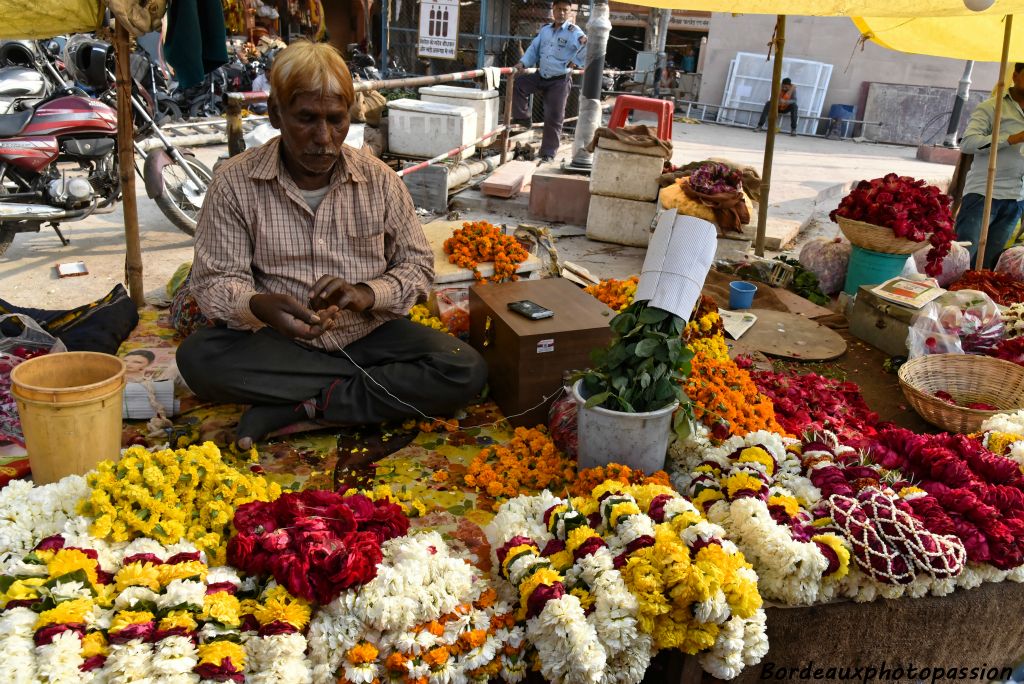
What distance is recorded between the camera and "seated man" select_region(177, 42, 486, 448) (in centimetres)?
277

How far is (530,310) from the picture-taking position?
10.4 ft

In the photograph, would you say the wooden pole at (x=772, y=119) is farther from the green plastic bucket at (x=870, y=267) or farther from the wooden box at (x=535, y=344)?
the wooden box at (x=535, y=344)

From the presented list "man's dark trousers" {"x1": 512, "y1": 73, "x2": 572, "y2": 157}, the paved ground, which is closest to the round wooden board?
the paved ground

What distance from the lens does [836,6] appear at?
341 cm

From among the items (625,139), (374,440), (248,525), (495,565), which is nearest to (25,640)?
(248,525)

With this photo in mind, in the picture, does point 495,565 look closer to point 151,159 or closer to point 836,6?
point 836,6

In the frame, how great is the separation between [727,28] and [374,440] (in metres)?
18.6

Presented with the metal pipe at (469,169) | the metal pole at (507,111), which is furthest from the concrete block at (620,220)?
Result: the metal pole at (507,111)

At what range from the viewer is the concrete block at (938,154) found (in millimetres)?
14375

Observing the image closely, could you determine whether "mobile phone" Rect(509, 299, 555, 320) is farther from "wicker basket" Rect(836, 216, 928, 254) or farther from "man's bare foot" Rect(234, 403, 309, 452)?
"wicker basket" Rect(836, 216, 928, 254)

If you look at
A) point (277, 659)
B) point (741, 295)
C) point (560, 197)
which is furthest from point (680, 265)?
point (560, 197)

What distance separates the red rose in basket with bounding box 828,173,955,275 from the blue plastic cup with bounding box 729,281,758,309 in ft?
2.94

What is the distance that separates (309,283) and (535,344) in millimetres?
964

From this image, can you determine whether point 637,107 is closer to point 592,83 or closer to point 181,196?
point 592,83
